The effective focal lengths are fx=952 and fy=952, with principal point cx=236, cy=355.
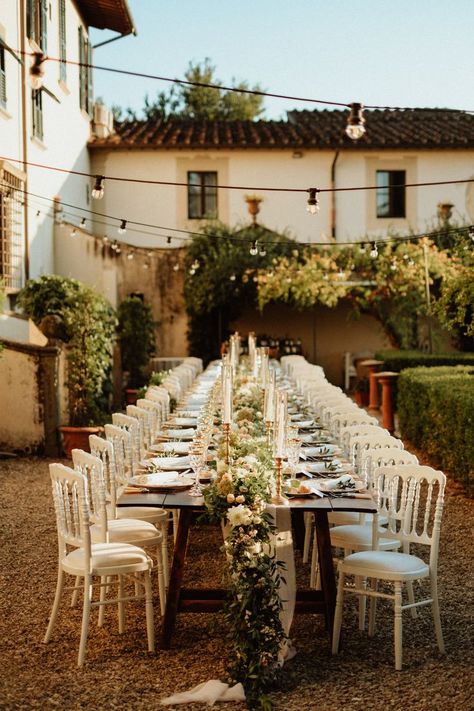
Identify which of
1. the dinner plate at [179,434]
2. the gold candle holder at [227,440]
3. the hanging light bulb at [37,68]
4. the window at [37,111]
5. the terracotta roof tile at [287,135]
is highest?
the terracotta roof tile at [287,135]

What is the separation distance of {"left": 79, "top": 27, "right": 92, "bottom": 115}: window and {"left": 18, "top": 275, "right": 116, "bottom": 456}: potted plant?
23.4 feet

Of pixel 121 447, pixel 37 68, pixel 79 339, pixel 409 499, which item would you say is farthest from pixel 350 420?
pixel 79 339

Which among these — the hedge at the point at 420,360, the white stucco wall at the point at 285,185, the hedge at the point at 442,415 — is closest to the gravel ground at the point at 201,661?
the hedge at the point at 442,415

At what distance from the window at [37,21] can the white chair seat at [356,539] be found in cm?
1069

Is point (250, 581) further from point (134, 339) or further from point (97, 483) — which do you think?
point (134, 339)

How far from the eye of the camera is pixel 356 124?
6312 mm

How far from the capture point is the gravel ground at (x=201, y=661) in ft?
14.4

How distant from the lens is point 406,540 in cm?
558

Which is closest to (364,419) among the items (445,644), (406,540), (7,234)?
(406,540)

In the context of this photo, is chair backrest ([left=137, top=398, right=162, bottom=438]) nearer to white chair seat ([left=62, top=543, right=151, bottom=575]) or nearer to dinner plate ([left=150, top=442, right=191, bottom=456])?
dinner plate ([left=150, top=442, right=191, bottom=456])

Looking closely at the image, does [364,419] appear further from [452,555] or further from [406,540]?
[406,540]

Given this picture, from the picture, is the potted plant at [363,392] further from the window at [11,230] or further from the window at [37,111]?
the window at [37,111]

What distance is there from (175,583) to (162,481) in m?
0.74

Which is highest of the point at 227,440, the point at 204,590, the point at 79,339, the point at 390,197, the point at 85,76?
the point at 85,76
